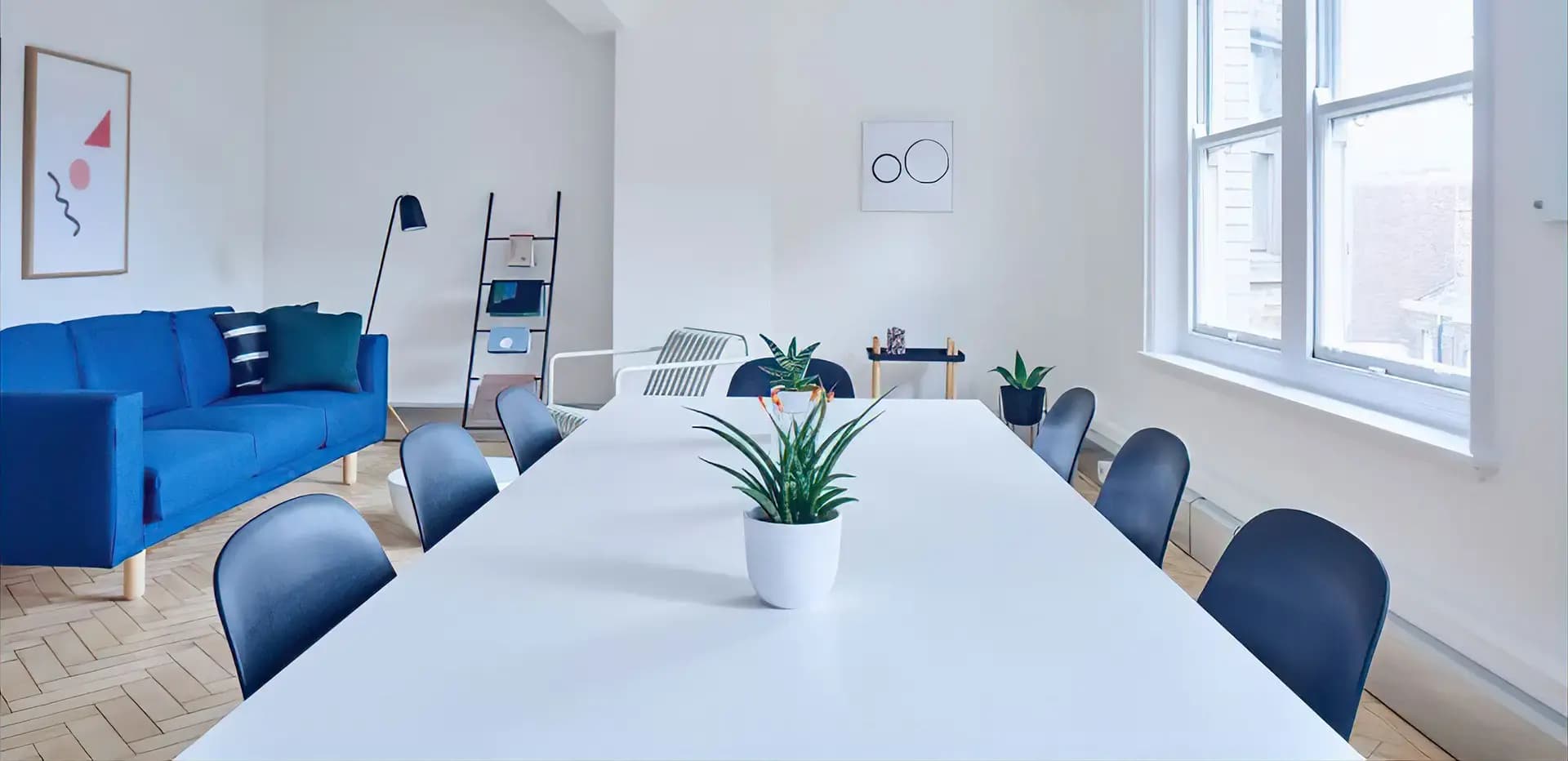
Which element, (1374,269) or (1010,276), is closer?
(1374,269)

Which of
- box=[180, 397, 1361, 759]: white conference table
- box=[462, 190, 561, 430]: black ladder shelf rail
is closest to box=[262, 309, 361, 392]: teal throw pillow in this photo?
box=[462, 190, 561, 430]: black ladder shelf rail

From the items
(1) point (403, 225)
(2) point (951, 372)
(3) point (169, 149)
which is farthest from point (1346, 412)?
(3) point (169, 149)

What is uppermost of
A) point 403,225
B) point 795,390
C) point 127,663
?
point 403,225

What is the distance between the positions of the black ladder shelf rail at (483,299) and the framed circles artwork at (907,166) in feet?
7.22

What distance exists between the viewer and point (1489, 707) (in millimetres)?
2469

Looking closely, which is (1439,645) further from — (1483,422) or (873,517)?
(873,517)

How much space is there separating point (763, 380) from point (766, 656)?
9.19 feet

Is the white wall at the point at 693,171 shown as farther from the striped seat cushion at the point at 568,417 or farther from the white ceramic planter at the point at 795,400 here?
the white ceramic planter at the point at 795,400

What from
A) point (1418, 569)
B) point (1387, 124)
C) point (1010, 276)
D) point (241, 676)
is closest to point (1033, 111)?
point (1010, 276)

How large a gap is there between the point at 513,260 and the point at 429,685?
250 inches

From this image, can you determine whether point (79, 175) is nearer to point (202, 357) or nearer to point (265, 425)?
point (202, 357)

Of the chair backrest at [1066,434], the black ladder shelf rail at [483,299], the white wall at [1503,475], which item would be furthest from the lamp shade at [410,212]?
the white wall at [1503,475]

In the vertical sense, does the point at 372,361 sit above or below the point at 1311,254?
below

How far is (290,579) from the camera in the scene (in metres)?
1.52
